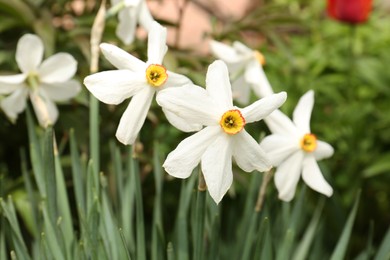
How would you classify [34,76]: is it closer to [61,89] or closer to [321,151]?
[61,89]

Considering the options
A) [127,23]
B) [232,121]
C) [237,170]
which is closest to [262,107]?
[232,121]

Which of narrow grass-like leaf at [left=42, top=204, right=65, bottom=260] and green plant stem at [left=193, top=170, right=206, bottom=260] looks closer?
green plant stem at [left=193, top=170, right=206, bottom=260]

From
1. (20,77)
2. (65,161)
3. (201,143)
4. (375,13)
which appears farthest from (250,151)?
(375,13)

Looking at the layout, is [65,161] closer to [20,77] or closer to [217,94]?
[20,77]

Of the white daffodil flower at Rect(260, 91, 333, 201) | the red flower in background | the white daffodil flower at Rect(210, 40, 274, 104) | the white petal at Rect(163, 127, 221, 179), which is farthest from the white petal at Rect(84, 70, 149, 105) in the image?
the red flower in background

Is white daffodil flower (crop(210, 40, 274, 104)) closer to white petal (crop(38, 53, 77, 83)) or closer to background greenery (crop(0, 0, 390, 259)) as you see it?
background greenery (crop(0, 0, 390, 259))

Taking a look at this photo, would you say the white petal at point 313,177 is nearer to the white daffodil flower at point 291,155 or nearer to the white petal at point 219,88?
the white daffodil flower at point 291,155
